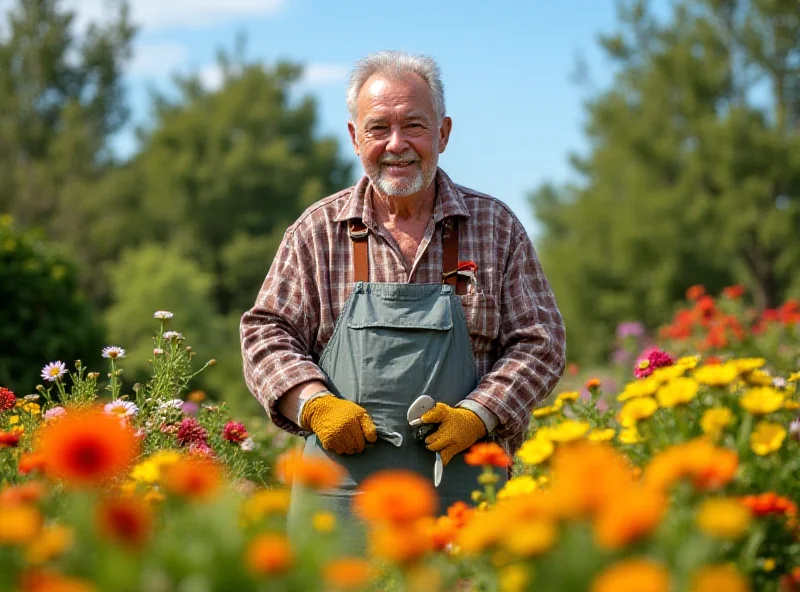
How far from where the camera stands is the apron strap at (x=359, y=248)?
3.14 metres

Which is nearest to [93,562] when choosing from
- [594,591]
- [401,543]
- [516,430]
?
[401,543]

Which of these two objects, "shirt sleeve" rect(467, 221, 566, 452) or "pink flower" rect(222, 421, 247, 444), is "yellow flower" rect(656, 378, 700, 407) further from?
"pink flower" rect(222, 421, 247, 444)

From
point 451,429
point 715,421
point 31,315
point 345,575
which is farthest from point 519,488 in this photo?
point 31,315

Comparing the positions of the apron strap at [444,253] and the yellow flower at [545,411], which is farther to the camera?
the apron strap at [444,253]

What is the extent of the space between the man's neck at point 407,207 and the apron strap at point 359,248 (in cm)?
9

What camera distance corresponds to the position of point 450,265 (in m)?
3.16

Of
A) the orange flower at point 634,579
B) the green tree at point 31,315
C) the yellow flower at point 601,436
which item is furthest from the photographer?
the green tree at point 31,315

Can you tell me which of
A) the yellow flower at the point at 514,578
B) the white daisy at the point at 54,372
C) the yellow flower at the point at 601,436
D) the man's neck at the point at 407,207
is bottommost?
the yellow flower at the point at 514,578

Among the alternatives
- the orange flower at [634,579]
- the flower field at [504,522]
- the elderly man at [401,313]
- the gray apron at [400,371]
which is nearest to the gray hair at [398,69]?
the elderly man at [401,313]

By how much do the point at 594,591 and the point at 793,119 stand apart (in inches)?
759

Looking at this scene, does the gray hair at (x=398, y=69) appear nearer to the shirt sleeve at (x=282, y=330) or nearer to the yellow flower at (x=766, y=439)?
the shirt sleeve at (x=282, y=330)

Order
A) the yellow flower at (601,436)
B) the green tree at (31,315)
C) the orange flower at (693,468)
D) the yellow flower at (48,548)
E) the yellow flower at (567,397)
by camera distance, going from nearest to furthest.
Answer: the yellow flower at (48,548), the orange flower at (693,468), the yellow flower at (601,436), the yellow flower at (567,397), the green tree at (31,315)

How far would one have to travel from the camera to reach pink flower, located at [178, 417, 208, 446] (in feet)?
10.7

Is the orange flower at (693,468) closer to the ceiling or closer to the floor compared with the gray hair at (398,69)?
closer to the floor
